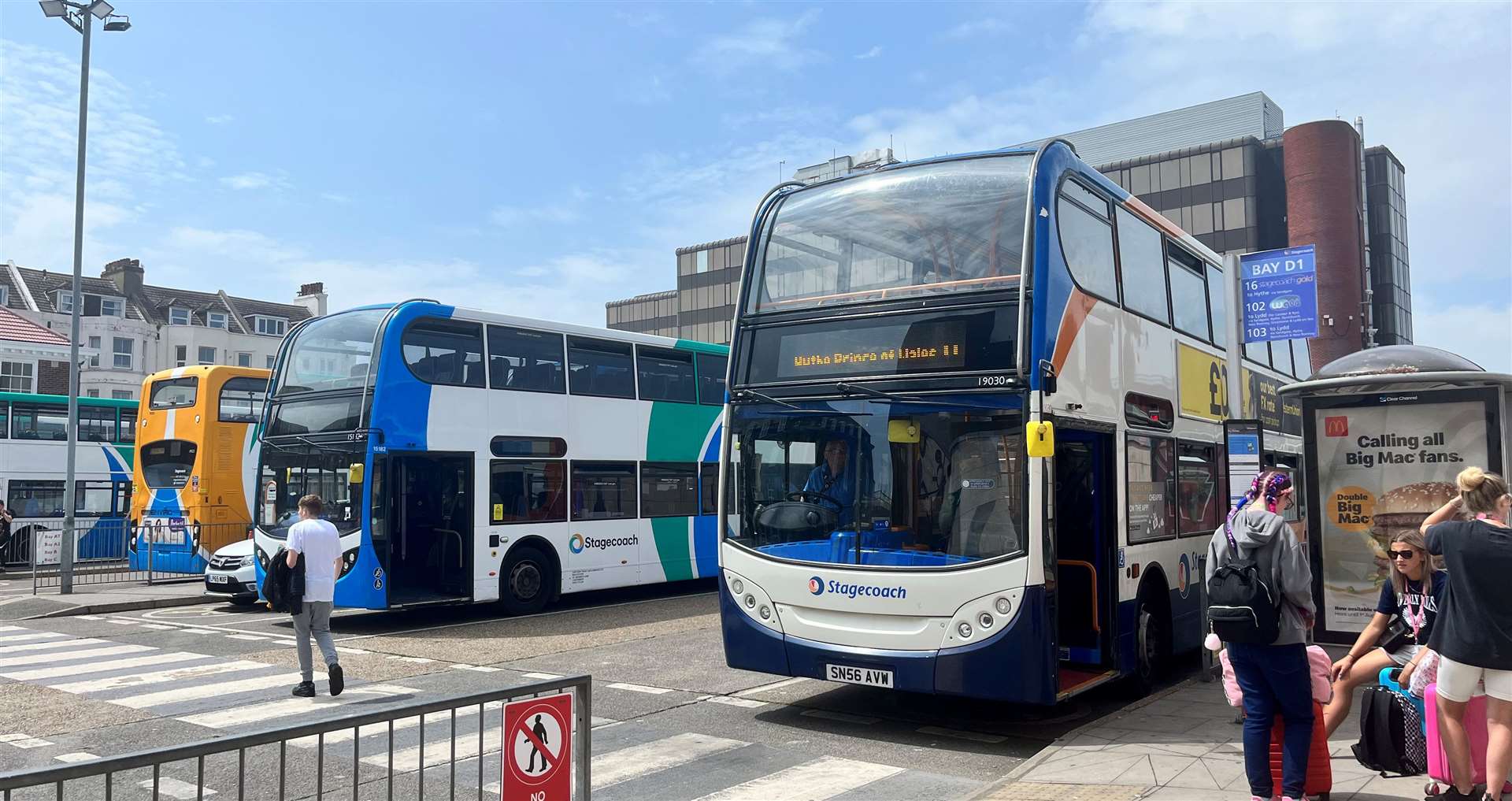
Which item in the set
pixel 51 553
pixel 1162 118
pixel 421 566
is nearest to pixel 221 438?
pixel 51 553

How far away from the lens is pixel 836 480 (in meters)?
8.29

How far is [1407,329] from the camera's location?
6444 cm

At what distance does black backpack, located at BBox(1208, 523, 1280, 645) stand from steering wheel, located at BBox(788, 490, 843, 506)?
3161 mm

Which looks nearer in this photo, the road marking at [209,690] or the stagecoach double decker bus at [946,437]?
the stagecoach double decker bus at [946,437]

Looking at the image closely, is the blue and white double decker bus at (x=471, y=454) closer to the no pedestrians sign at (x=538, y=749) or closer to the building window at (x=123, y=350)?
the no pedestrians sign at (x=538, y=749)

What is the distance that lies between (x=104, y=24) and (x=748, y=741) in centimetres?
1886

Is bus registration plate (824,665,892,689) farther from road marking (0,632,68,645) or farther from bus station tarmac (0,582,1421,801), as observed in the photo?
road marking (0,632,68,645)

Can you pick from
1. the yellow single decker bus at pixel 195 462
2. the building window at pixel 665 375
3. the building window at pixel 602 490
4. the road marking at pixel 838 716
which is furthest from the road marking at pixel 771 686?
the yellow single decker bus at pixel 195 462

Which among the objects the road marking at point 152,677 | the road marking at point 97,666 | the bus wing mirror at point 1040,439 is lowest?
the road marking at point 97,666

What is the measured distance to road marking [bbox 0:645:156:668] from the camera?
1195cm

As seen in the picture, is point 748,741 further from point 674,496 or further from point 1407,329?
point 1407,329

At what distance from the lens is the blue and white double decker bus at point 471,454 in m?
14.1

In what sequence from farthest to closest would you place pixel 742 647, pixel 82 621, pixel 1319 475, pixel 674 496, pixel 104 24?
pixel 104 24 → pixel 674 496 → pixel 82 621 → pixel 1319 475 → pixel 742 647

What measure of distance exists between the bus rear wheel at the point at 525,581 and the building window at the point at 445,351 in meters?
2.56
